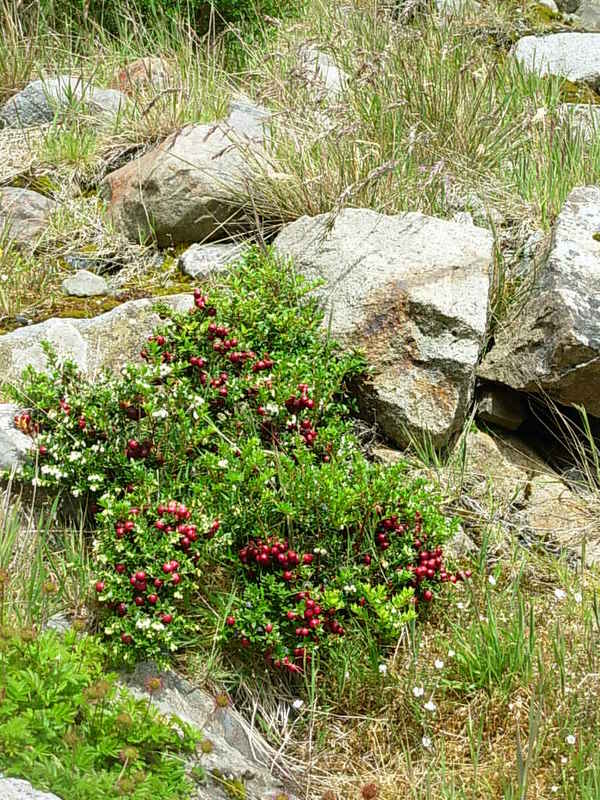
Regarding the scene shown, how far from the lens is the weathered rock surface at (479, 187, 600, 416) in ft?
11.2

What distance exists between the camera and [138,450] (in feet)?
9.91

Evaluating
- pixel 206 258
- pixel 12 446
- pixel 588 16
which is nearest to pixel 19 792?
pixel 12 446

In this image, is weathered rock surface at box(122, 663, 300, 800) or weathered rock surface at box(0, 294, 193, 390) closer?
weathered rock surface at box(122, 663, 300, 800)

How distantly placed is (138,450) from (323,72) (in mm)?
3603

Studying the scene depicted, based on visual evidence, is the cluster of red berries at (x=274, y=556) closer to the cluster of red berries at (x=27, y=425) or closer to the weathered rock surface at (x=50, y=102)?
the cluster of red berries at (x=27, y=425)

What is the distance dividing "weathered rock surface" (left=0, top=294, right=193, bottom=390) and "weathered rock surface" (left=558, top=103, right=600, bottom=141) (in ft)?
8.98

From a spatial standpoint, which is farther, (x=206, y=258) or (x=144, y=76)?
(x=144, y=76)

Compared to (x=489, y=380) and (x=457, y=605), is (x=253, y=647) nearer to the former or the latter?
(x=457, y=605)

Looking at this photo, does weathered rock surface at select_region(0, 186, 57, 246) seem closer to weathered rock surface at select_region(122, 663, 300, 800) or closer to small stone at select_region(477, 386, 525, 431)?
small stone at select_region(477, 386, 525, 431)

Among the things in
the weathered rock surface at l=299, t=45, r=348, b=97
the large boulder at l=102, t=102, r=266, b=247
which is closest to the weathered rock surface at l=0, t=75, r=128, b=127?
the large boulder at l=102, t=102, r=266, b=247

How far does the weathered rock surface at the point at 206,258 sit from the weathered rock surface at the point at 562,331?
1402 millimetres

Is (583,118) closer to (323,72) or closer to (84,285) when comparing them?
(323,72)

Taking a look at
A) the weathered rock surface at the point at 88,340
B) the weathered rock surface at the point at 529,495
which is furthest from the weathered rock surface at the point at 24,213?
the weathered rock surface at the point at 529,495

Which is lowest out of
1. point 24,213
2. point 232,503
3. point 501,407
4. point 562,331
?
point 501,407
